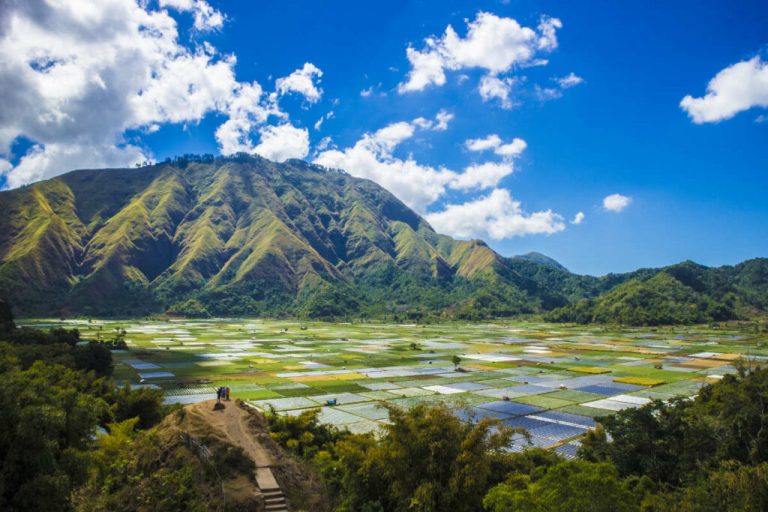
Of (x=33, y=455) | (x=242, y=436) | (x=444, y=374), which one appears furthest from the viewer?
(x=444, y=374)

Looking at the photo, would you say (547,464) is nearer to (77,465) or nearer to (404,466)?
(404,466)

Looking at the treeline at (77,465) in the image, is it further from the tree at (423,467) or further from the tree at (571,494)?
the tree at (571,494)

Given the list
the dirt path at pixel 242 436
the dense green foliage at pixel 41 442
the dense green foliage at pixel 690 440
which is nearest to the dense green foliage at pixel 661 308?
the dense green foliage at pixel 690 440

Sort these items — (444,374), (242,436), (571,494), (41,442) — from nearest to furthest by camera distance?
(571,494) → (41,442) → (242,436) → (444,374)

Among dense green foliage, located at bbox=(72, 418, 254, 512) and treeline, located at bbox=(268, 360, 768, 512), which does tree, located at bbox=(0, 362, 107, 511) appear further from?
treeline, located at bbox=(268, 360, 768, 512)

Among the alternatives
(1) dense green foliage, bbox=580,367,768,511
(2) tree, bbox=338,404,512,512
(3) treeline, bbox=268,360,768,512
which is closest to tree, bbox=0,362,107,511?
(3) treeline, bbox=268,360,768,512

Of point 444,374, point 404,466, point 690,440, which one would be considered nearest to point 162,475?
point 404,466
